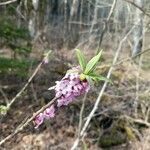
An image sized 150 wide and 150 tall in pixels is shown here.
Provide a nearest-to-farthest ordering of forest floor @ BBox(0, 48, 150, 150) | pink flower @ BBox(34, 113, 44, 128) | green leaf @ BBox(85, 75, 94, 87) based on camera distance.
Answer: green leaf @ BBox(85, 75, 94, 87) → pink flower @ BBox(34, 113, 44, 128) → forest floor @ BBox(0, 48, 150, 150)

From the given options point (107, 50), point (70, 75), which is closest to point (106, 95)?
point (107, 50)

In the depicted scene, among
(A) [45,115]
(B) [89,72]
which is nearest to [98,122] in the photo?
(A) [45,115]

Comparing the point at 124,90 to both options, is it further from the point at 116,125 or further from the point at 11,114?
the point at 11,114

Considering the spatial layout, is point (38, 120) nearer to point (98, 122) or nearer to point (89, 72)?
point (89, 72)

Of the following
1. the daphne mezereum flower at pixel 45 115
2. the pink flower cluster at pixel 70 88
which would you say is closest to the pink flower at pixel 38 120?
the daphne mezereum flower at pixel 45 115

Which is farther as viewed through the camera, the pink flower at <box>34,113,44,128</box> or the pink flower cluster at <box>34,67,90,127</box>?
the pink flower at <box>34,113,44,128</box>

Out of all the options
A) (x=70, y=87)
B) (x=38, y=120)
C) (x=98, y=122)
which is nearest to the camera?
(x=70, y=87)

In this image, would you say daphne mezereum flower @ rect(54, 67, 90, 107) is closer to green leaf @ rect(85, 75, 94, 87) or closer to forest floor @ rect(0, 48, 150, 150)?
green leaf @ rect(85, 75, 94, 87)

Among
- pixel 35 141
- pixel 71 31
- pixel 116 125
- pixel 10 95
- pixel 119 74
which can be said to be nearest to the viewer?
pixel 35 141

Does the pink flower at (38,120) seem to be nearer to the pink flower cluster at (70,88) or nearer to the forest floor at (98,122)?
the pink flower cluster at (70,88)

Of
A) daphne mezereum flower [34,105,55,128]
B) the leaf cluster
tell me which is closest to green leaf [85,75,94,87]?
the leaf cluster

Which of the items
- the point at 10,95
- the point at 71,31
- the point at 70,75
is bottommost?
the point at 71,31
